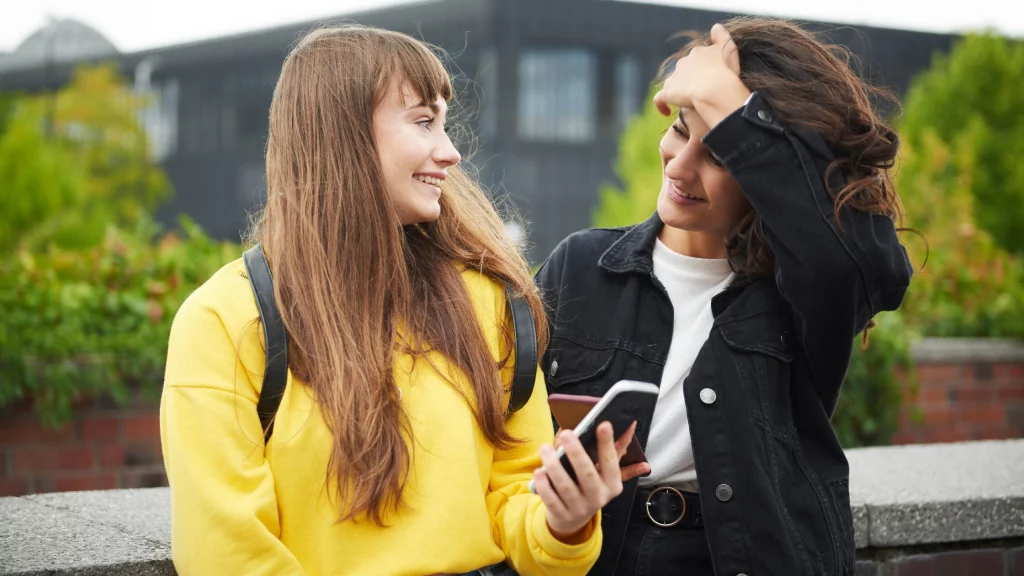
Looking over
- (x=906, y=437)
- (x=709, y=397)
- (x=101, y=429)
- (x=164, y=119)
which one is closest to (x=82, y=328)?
(x=101, y=429)

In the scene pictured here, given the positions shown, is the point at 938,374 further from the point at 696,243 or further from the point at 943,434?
the point at 696,243

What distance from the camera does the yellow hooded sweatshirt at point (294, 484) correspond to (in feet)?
6.09

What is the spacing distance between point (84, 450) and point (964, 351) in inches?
194

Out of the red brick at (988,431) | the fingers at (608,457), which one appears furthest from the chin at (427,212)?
the red brick at (988,431)

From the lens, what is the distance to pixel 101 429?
15.5 ft

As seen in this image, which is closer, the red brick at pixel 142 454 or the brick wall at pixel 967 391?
the red brick at pixel 142 454

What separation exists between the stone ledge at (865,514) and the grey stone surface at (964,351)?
240cm

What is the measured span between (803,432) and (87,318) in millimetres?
3388

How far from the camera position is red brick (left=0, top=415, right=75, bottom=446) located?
4606 mm

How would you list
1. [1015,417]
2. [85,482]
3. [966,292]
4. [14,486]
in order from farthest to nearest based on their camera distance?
[966,292], [1015,417], [85,482], [14,486]

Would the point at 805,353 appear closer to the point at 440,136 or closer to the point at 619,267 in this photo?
the point at 619,267

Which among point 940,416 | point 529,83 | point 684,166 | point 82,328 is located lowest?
point 529,83

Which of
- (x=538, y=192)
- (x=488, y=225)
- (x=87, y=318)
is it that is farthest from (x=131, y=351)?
(x=538, y=192)

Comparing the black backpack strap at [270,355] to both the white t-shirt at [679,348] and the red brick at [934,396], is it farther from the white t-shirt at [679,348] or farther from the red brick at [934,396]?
the red brick at [934,396]
